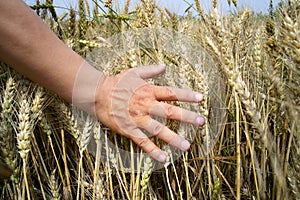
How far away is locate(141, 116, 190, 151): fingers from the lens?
0.98 meters

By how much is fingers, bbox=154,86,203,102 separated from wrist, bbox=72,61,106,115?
6.3 inches

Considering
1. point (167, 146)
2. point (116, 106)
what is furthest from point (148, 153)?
point (116, 106)

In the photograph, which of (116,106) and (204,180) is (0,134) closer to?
(116,106)

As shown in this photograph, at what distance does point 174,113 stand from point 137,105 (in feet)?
0.36

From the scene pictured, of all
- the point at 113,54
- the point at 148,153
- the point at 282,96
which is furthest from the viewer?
the point at 113,54

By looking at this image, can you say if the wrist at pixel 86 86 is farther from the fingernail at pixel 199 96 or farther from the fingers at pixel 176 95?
the fingernail at pixel 199 96

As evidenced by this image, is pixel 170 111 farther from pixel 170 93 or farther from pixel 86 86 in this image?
pixel 86 86

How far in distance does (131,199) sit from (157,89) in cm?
31

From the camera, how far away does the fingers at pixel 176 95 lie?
937 millimetres

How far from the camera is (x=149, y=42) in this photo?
1194 millimetres

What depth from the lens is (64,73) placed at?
0.97 meters

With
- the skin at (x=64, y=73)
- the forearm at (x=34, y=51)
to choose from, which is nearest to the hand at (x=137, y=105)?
the skin at (x=64, y=73)

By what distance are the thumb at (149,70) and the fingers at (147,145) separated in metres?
0.15

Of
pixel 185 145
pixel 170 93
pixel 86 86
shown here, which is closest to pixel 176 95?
pixel 170 93
